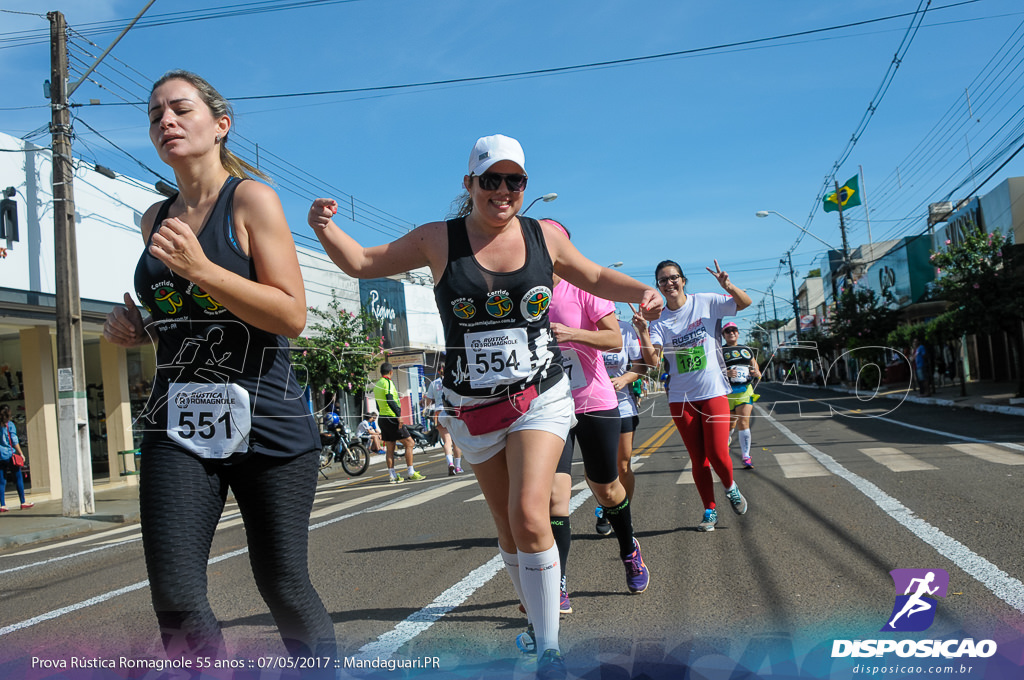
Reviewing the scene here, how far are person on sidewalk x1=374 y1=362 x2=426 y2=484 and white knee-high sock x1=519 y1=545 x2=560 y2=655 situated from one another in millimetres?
11387

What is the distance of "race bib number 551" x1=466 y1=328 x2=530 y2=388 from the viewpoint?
3.22 meters

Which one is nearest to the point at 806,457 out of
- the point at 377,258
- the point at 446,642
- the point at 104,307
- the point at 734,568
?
the point at 734,568

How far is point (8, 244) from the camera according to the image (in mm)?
15008

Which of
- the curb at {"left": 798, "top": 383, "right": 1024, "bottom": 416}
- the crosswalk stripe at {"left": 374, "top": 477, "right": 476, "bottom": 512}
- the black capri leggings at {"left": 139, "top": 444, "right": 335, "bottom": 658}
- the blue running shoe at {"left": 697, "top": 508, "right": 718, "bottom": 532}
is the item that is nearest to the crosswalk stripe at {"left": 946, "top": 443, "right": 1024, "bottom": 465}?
the curb at {"left": 798, "top": 383, "right": 1024, "bottom": 416}

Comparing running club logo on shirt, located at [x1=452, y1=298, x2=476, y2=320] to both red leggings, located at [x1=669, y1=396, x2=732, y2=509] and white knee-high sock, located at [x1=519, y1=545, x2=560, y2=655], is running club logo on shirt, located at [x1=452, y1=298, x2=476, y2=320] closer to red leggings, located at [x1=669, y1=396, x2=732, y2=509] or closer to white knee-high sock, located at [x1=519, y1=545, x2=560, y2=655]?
white knee-high sock, located at [x1=519, y1=545, x2=560, y2=655]

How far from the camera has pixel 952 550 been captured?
531 cm

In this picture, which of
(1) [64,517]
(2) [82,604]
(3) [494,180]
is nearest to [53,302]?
(1) [64,517]

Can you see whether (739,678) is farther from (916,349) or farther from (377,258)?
(916,349)

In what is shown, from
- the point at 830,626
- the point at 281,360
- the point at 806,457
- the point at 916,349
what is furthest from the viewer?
the point at 916,349

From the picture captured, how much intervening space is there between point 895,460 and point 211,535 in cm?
1048

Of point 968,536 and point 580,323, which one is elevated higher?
point 580,323

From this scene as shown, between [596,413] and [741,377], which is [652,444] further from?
[596,413]

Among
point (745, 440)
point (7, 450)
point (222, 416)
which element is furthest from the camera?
point (7, 450)

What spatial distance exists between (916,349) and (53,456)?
971 inches
